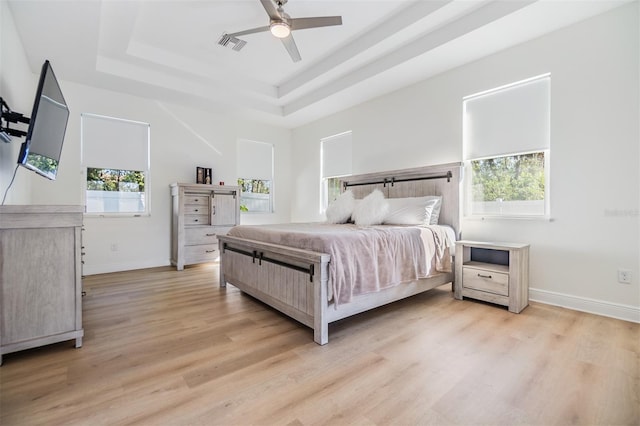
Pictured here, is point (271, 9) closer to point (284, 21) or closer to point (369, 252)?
point (284, 21)

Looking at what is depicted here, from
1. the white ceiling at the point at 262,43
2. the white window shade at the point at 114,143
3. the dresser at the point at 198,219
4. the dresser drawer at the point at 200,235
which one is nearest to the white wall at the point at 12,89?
the white ceiling at the point at 262,43

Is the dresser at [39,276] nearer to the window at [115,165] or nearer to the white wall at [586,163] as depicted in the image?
the window at [115,165]

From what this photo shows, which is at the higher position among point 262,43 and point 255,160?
point 262,43

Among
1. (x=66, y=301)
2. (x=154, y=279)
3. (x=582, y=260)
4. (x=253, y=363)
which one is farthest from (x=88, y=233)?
Result: (x=582, y=260)

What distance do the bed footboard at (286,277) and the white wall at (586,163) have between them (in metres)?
2.35

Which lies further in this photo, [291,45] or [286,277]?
[291,45]

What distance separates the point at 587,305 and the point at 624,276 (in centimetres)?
38

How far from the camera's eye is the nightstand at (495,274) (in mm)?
2668

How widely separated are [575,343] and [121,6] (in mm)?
4793

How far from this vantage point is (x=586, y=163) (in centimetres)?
270

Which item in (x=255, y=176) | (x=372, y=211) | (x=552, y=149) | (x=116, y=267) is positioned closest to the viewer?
(x=552, y=149)

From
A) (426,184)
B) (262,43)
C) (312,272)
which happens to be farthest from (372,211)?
(262,43)

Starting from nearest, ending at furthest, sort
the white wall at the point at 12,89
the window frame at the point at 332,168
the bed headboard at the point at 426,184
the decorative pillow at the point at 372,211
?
the white wall at the point at 12,89 → the decorative pillow at the point at 372,211 → the bed headboard at the point at 426,184 → the window frame at the point at 332,168

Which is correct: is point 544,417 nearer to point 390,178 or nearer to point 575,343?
point 575,343
